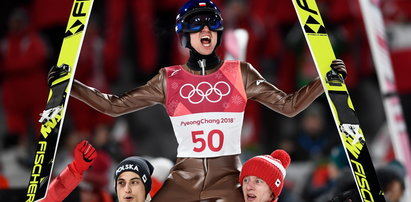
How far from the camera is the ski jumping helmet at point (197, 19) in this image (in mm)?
4340

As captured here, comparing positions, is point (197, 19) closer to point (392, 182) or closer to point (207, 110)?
point (207, 110)

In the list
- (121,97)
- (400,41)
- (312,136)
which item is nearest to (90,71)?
(312,136)

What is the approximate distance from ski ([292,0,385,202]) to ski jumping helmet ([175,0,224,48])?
1.49 feet

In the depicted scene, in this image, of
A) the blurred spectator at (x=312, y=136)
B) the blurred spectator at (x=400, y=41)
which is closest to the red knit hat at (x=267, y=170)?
the blurred spectator at (x=312, y=136)

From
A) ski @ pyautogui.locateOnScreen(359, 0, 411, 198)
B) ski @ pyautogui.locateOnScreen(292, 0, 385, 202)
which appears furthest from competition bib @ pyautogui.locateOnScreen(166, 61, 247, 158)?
ski @ pyautogui.locateOnScreen(359, 0, 411, 198)

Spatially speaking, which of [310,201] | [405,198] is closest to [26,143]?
[310,201]

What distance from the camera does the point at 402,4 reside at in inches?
386

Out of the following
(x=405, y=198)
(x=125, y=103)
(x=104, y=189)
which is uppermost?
(x=125, y=103)

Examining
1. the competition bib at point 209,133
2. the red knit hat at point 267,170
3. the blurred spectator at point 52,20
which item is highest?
the blurred spectator at point 52,20

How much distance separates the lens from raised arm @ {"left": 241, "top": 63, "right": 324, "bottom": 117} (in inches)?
170

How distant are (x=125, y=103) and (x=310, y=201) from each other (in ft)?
9.09

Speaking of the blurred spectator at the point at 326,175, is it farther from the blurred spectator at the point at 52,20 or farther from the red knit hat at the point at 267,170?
the blurred spectator at the point at 52,20

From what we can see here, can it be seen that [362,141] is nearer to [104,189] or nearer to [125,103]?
[125,103]

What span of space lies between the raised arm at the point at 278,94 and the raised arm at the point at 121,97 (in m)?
0.41
